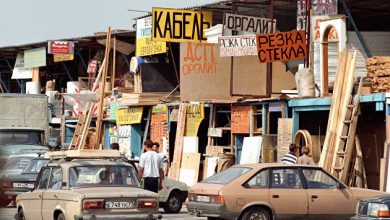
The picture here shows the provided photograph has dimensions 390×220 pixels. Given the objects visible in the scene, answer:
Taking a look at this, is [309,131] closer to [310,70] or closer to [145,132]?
[310,70]

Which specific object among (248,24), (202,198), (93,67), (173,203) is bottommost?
(173,203)

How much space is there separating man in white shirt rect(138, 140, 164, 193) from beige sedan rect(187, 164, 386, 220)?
311cm

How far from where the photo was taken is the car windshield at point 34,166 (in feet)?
68.5

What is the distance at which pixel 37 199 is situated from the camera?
13539 mm

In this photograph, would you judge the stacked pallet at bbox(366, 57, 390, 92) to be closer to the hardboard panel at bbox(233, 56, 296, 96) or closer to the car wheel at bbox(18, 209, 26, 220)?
the hardboard panel at bbox(233, 56, 296, 96)

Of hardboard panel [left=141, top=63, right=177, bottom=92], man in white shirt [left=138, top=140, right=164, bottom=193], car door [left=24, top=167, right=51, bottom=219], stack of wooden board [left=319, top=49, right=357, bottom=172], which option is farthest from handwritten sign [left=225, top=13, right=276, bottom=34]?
car door [left=24, top=167, right=51, bottom=219]

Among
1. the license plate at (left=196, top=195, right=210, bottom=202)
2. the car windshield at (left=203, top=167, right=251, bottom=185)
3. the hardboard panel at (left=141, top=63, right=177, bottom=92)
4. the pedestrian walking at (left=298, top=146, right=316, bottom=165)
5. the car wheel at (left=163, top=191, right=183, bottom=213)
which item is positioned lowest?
the car wheel at (left=163, top=191, right=183, bottom=213)

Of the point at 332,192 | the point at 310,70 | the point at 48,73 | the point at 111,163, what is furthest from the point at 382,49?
the point at 48,73

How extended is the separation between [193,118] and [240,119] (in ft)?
9.17

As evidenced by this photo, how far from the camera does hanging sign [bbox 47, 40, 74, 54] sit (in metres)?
37.4

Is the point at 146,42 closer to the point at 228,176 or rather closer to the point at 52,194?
the point at 228,176

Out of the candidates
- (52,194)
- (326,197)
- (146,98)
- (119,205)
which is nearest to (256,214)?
(326,197)

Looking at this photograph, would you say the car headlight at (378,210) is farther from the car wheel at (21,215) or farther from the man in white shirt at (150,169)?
the man in white shirt at (150,169)

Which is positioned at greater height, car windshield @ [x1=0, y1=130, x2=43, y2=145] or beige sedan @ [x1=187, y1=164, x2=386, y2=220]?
car windshield @ [x1=0, y1=130, x2=43, y2=145]
